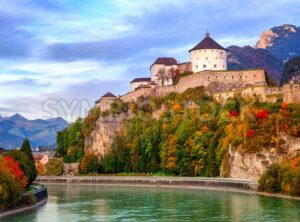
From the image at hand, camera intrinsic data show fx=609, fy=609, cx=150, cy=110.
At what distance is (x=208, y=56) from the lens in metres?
81.1

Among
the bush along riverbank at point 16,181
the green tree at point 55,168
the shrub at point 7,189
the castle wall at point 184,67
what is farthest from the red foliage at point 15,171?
the green tree at point 55,168

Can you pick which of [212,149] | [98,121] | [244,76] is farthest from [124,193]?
[98,121]

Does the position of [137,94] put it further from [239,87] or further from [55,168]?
[239,87]

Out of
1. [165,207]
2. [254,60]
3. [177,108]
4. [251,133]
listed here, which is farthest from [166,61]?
[254,60]

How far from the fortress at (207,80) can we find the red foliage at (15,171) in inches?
1153

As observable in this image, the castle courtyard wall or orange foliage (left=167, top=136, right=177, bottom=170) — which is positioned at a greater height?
the castle courtyard wall

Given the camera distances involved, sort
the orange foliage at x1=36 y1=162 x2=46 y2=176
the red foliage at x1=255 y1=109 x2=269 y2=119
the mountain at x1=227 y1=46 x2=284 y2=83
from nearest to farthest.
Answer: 1. the red foliage at x1=255 y1=109 x2=269 y2=119
2. the orange foliage at x1=36 y1=162 x2=46 y2=176
3. the mountain at x1=227 y1=46 x2=284 y2=83

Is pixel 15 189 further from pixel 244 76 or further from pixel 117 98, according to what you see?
pixel 117 98

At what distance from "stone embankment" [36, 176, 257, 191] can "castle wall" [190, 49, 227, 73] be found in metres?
17.3

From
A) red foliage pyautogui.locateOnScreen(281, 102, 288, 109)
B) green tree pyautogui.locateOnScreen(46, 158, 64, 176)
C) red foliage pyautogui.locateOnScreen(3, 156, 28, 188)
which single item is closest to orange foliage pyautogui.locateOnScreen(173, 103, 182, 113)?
red foliage pyautogui.locateOnScreen(281, 102, 288, 109)

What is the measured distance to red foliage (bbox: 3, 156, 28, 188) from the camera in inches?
1826

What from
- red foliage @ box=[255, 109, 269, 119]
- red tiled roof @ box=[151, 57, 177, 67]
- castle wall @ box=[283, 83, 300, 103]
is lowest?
red foliage @ box=[255, 109, 269, 119]

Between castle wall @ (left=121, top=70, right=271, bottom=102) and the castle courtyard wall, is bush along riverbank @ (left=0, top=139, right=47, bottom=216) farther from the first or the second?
castle wall @ (left=121, top=70, right=271, bottom=102)

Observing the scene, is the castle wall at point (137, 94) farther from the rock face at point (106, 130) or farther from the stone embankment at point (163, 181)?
the stone embankment at point (163, 181)
